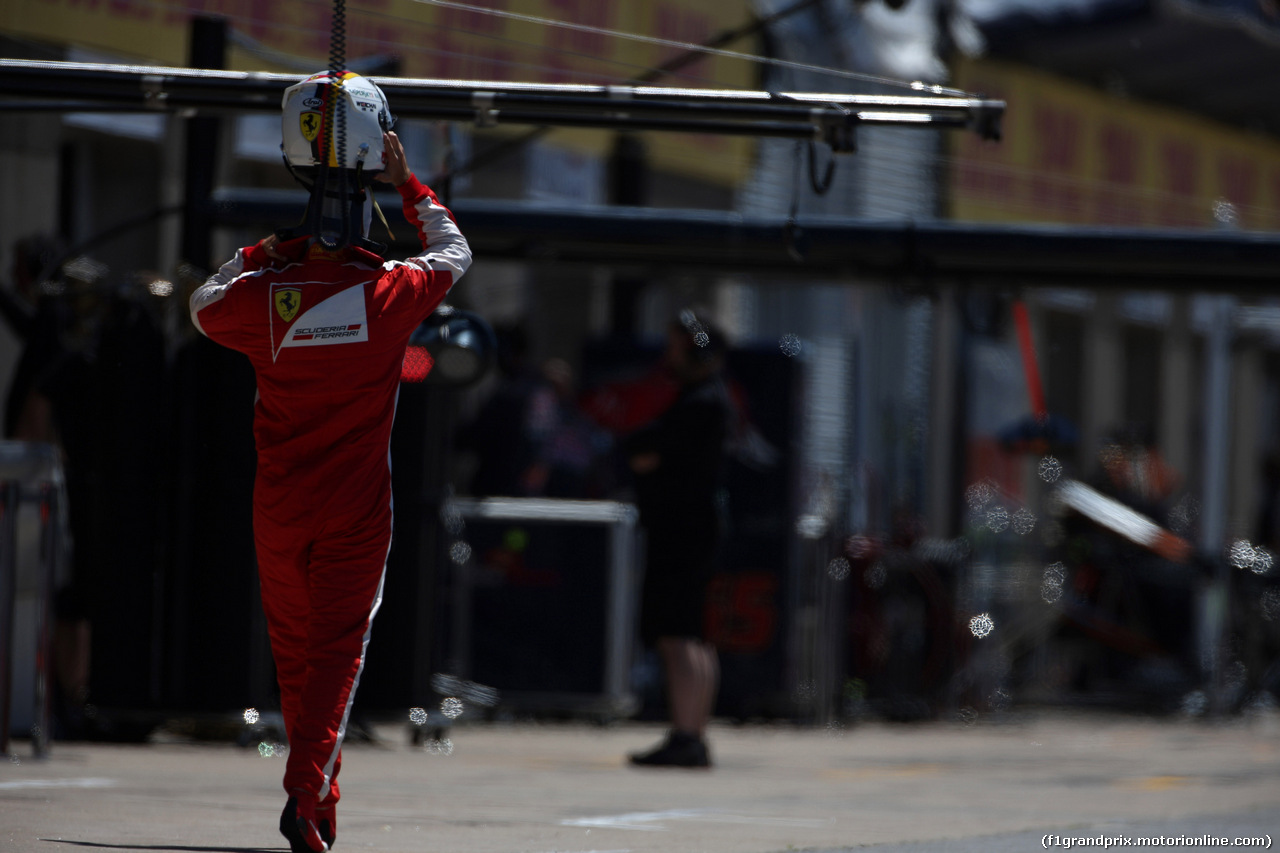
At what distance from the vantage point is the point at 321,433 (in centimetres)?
533

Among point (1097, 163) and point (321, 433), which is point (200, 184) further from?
point (1097, 163)

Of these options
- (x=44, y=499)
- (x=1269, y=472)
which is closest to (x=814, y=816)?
(x=44, y=499)

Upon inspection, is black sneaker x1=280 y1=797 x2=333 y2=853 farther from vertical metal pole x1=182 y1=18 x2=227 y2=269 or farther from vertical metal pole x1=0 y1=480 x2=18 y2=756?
A: vertical metal pole x1=182 y1=18 x2=227 y2=269

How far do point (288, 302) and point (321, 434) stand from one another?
357mm

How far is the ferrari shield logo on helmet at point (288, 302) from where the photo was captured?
17.3 feet

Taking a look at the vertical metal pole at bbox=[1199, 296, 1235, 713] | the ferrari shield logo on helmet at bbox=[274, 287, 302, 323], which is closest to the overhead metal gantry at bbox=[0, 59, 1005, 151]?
the ferrari shield logo on helmet at bbox=[274, 287, 302, 323]

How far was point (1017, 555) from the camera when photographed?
14.2 m

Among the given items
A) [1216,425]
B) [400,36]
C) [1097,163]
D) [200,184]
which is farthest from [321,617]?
[1097,163]

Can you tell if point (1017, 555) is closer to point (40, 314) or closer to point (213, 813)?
point (40, 314)

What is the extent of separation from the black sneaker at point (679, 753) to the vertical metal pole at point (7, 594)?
269 cm

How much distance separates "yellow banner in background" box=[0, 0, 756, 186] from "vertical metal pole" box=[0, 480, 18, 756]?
230 cm

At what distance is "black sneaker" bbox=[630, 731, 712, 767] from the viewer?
28.8ft

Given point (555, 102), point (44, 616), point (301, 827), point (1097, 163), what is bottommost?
point (301, 827)

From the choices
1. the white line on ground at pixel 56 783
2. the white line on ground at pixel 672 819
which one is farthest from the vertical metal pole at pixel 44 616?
the white line on ground at pixel 672 819
